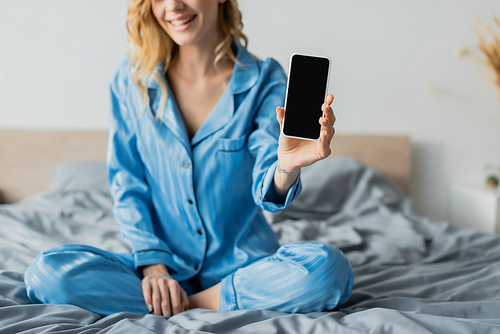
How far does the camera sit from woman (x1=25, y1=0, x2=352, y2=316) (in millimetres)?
967

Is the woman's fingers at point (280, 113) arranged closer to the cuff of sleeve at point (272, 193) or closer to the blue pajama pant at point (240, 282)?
the cuff of sleeve at point (272, 193)

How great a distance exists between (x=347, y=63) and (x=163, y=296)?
1989mm

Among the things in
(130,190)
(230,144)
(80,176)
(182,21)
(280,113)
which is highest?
(182,21)

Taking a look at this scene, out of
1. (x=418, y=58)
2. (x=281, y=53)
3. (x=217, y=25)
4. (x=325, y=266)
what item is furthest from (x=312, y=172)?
(x=325, y=266)

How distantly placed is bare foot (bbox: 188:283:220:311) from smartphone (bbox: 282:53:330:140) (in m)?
0.43

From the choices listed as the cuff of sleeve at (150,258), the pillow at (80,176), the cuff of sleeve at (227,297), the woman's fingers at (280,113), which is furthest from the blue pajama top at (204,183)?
the pillow at (80,176)

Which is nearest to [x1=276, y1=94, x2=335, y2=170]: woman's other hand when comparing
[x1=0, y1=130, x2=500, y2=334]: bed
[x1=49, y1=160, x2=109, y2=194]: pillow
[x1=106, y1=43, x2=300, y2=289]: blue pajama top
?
[x1=106, y1=43, x2=300, y2=289]: blue pajama top

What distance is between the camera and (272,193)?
0.99 metres

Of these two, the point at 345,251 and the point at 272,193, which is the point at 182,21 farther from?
the point at 345,251

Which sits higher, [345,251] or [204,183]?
[204,183]

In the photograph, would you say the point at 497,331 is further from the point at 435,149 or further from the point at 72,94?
Result: the point at 72,94

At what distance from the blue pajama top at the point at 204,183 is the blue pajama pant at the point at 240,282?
0.12 meters

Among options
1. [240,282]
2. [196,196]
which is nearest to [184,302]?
[240,282]

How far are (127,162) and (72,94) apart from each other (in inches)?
60.9
